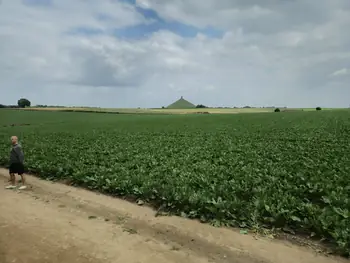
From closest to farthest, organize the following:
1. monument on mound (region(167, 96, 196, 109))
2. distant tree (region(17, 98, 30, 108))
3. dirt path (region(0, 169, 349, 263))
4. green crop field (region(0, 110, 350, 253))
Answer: dirt path (region(0, 169, 349, 263)) → green crop field (region(0, 110, 350, 253)) → distant tree (region(17, 98, 30, 108)) → monument on mound (region(167, 96, 196, 109))

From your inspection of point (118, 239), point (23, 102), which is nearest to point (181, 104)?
point (23, 102)

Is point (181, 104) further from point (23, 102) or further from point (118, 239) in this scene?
point (118, 239)

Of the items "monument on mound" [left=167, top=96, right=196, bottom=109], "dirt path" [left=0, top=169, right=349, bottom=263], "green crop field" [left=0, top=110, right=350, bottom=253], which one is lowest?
"dirt path" [left=0, top=169, right=349, bottom=263]

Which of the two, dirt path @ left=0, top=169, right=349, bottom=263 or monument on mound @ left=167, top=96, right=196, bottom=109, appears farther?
monument on mound @ left=167, top=96, right=196, bottom=109

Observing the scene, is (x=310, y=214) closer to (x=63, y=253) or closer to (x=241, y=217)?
(x=241, y=217)

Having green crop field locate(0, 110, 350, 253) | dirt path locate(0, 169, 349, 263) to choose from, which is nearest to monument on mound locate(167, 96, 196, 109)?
green crop field locate(0, 110, 350, 253)

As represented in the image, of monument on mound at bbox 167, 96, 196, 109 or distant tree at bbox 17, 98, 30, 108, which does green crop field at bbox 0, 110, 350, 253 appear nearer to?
distant tree at bbox 17, 98, 30, 108

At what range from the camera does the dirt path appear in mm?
6180

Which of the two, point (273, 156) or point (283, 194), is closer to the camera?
point (283, 194)

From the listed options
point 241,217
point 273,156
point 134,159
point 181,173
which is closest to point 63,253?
point 241,217

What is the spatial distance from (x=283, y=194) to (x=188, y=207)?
2661 mm

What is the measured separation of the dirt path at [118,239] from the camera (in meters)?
6.18

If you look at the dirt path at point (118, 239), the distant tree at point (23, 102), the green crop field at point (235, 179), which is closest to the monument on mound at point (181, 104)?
the distant tree at point (23, 102)

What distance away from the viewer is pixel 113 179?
11680 mm
